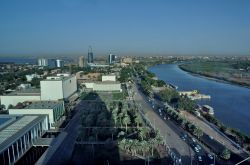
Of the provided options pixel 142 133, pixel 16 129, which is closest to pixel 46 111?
pixel 16 129

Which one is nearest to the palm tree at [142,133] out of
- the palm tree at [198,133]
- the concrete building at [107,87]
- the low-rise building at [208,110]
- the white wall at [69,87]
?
the palm tree at [198,133]

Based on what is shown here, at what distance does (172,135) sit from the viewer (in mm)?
9297

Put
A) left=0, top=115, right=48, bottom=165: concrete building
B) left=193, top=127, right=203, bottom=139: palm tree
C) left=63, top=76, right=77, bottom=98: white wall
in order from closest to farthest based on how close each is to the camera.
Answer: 1. left=0, top=115, right=48, bottom=165: concrete building
2. left=193, top=127, right=203, bottom=139: palm tree
3. left=63, top=76, right=77, bottom=98: white wall

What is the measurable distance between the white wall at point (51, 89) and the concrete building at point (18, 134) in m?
5.00

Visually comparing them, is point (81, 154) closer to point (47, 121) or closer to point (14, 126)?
point (14, 126)

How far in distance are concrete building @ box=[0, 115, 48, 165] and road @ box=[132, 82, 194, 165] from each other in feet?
14.2

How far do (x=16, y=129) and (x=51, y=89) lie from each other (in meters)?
6.98

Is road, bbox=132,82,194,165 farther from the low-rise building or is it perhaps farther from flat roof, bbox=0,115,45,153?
flat roof, bbox=0,115,45,153

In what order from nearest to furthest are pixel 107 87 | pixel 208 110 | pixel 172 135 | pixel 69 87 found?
pixel 172 135 → pixel 208 110 → pixel 69 87 → pixel 107 87

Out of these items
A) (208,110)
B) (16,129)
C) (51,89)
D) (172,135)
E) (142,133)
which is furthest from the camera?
(51,89)

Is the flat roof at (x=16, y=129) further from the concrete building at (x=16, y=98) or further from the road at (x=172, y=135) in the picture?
the concrete building at (x=16, y=98)

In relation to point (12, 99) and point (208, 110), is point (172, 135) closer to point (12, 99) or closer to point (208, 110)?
point (208, 110)

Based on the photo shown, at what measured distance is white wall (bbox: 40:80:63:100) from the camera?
1482 centimetres

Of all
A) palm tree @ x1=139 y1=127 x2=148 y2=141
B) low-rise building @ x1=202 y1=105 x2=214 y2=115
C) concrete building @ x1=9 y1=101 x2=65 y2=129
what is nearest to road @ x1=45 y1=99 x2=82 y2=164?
concrete building @ x1=9 y1=101 x2=65 y2=129
